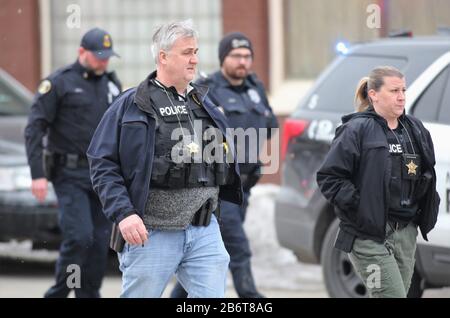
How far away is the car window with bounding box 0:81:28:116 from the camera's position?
10.3 m

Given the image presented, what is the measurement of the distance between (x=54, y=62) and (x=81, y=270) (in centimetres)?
639

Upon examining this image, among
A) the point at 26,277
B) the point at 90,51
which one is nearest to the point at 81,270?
the point at 90,51

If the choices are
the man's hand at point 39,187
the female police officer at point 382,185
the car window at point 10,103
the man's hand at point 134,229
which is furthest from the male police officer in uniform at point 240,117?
the car window at point 10,103

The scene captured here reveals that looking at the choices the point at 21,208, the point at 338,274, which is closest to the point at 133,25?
the point at 21,208

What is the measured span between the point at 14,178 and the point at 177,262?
4220 mm

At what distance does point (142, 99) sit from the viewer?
5.12m

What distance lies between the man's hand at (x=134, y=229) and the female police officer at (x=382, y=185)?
1049 mm

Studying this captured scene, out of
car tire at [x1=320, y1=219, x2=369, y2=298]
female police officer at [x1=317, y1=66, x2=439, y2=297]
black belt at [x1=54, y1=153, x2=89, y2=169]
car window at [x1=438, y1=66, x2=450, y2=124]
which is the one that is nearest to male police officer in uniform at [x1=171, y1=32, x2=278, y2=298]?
car tire at [x1=320, y1=219, x2=369, y2=298]

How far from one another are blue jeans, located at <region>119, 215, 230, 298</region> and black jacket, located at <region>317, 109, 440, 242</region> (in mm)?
680

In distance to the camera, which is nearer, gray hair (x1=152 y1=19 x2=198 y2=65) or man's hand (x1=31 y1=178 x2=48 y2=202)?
gray hair (x1=152 y1=19 x2=198 y2=65)

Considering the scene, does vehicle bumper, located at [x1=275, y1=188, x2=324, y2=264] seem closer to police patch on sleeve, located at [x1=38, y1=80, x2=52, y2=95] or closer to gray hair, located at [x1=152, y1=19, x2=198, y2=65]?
police patch on sleeve, located at [x1=38, y1=80, x2=52, y2=95]

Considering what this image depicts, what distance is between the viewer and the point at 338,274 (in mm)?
7539

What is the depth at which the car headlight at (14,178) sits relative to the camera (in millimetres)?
9047
